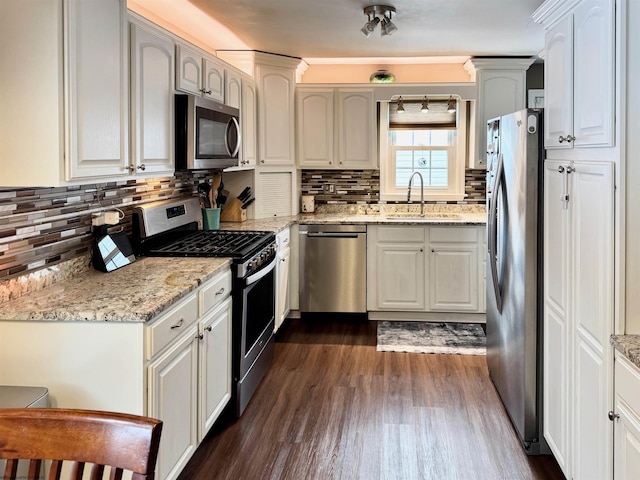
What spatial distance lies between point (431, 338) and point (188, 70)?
2748 mm

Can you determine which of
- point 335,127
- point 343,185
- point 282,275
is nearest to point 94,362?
point 282,275

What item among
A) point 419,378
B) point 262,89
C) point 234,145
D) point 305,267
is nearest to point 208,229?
point 234,145

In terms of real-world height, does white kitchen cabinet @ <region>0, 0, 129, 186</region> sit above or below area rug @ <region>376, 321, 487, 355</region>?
above

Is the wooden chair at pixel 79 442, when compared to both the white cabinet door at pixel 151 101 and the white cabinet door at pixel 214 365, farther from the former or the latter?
the white cabinet door at pixel 151 101

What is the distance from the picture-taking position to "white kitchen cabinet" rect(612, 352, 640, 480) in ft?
5.37

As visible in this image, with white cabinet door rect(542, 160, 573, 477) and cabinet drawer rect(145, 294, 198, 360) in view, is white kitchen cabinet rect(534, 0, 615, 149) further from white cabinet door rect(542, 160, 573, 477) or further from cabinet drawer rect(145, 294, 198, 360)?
cabinet drawer rect(145, 294, 198, 360)

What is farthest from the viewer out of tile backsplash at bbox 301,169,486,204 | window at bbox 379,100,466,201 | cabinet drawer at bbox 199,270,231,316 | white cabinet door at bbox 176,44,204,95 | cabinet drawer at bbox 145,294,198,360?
tile backsplash at bbox 301,169,486,204

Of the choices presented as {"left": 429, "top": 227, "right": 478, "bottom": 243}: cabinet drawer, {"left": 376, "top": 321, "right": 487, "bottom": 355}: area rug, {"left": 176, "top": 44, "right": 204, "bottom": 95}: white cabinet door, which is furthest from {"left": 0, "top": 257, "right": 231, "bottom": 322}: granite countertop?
{"left": 429, "top": 227, "right": 478, "bottom": 243}: cabinet drawer

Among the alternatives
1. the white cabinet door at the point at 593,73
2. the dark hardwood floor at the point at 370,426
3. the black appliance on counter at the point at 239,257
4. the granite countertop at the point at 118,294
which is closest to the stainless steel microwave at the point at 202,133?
the black appliance on counter at the point at 239,257

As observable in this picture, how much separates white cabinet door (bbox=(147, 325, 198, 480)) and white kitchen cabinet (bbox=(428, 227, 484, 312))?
2913 millimetres

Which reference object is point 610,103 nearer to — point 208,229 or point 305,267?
point 208,229

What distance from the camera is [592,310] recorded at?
2.01 metres

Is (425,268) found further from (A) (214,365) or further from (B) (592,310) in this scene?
(B) (592,310)

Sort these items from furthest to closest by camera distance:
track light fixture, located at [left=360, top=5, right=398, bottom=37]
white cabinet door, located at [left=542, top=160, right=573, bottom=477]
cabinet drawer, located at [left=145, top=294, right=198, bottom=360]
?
track light fixture, located at [left=360, top=5, right=398, bottom=37] < white cabinet door, located at [left=542, top=160, right=573, bottom=477] < cabinet drawer, located at [left=145, top=294, right=198, bottom=360]
